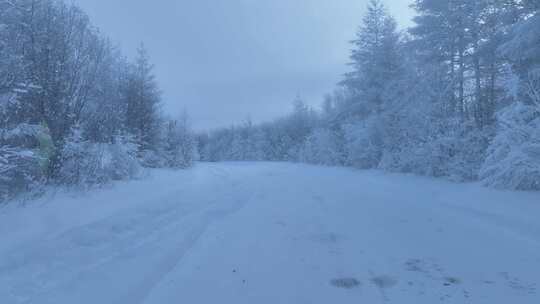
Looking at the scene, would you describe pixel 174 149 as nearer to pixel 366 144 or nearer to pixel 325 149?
pixel 325 149

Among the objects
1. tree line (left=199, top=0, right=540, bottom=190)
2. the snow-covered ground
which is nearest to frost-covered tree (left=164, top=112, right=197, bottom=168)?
tree line (left=199, top=0, right=540, bottom=190)

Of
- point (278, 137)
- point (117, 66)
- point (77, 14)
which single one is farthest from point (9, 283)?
point (278, 137)

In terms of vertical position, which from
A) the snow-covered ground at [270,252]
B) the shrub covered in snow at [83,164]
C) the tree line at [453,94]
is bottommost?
the snow-covered ground at [270,252]

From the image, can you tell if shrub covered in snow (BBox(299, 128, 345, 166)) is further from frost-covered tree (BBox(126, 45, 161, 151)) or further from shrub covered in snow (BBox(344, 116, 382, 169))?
frost-covered tree (BBox(126, 45, 161, 151))

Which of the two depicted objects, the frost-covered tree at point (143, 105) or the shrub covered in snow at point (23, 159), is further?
the frost-covered tree at point (143, 105)

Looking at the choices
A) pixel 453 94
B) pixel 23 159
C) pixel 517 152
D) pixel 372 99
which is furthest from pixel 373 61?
pixel 23 159

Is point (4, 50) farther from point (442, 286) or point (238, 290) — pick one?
point (442, 286)

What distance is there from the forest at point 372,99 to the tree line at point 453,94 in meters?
0.05

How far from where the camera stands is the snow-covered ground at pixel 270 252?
3619mm

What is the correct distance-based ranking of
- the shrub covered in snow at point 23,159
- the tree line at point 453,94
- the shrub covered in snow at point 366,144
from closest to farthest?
the shrub covered in snow at point 23,159 < the tree line at point 453,94 < the shrub covered in snow at point 366,144

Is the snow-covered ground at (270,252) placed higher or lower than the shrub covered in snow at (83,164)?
lower

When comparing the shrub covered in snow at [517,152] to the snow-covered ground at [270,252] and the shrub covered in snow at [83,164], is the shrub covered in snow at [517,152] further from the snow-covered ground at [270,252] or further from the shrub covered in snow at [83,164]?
the shrub covered in snow at [83,164]

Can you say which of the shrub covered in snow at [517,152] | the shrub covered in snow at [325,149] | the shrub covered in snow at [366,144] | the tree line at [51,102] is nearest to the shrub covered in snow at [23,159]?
the tree line at [51,102]

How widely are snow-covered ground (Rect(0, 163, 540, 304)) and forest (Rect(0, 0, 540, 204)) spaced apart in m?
1.92
